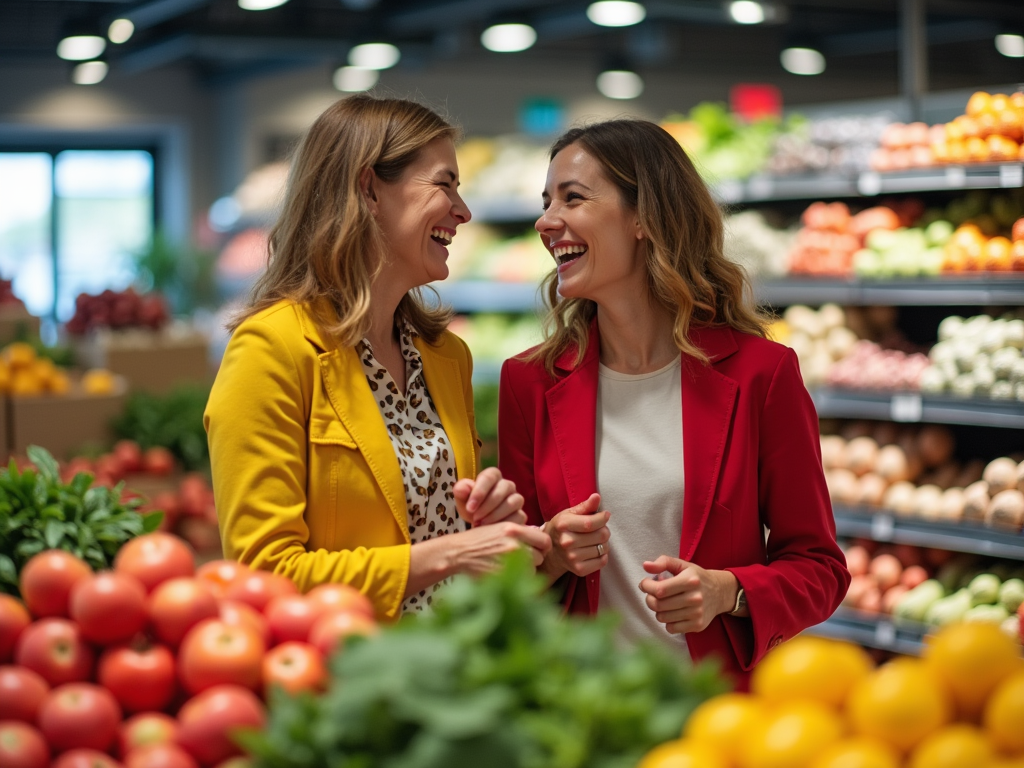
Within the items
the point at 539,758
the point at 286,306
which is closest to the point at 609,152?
the point at 286,306

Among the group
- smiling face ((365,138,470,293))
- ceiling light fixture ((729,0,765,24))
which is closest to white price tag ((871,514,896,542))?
smiling face ((365,138,470,293))

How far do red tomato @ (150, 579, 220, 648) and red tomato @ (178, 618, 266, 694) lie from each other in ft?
0.08

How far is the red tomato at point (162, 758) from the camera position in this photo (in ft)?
4.03

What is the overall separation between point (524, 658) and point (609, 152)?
4.56ft

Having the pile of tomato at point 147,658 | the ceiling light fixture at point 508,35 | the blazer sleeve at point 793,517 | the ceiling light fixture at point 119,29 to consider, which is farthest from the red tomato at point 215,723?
the ceiling light fixture at point 119,29

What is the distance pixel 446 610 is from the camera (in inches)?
49.9

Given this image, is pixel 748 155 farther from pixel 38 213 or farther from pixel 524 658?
pixel 38 213

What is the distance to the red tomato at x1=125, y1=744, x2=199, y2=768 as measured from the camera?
4.03ft

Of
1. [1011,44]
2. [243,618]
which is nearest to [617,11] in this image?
[1011,44]

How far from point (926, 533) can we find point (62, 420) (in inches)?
143

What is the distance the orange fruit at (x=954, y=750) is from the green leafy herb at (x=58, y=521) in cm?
134

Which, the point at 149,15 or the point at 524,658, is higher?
the point at 149,15

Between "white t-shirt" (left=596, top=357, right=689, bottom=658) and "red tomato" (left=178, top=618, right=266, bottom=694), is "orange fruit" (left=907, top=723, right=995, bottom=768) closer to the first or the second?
"red tomato" (left=178, top=618, right=266, bottom=694)

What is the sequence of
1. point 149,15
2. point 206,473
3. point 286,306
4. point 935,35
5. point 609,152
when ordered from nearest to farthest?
point 286,306, point 609,152, point 206,473, point 149,15, point 935,35
